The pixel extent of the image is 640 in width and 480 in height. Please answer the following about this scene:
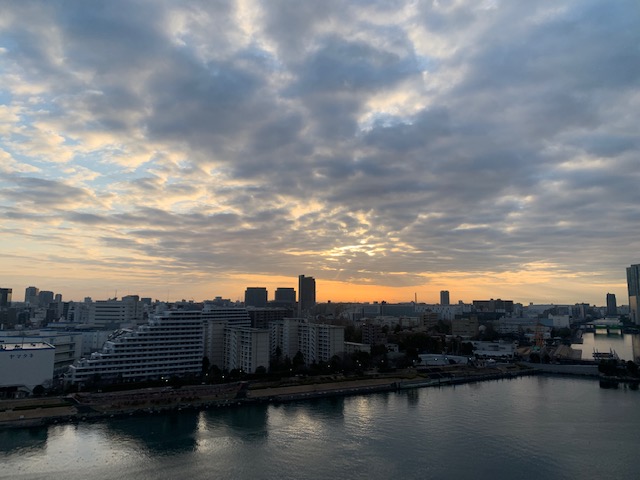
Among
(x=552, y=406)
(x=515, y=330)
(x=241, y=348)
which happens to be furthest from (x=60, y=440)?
(x=515, y=330)

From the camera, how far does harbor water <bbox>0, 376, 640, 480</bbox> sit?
37.5 feet

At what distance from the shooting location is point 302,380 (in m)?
22.6

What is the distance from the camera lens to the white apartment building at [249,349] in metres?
23.1

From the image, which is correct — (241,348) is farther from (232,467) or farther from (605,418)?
(605,418)

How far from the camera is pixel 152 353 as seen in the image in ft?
70.1

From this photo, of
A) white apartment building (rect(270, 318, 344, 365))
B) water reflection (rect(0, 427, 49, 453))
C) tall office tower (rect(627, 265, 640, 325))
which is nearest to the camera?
water reflection (rect(0, 427, 49, 453))

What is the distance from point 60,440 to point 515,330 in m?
55.6

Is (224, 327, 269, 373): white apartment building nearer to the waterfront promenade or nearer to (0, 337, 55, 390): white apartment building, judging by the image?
the waterfront promenade

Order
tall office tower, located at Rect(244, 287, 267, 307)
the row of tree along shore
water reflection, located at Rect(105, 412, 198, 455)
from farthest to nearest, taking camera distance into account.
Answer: tall office tower, located at Rect(244, 287, 267, 307) → the row of tree along shore → water reflection, located at Rect(105, 412, 198, 455)

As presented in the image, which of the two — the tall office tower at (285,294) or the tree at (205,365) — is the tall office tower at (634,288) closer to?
the tall office tower at (285,294)

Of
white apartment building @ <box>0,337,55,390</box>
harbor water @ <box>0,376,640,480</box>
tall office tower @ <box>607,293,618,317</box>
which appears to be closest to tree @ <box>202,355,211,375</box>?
harbor water @ <box>0,376,640,480</box>

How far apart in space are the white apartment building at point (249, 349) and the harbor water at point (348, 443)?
4474 millimetres

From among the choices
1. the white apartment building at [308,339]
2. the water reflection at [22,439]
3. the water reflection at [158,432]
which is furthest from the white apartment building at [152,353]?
the white apartment building at [308,339]

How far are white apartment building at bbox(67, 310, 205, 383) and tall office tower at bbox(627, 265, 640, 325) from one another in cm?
7261
